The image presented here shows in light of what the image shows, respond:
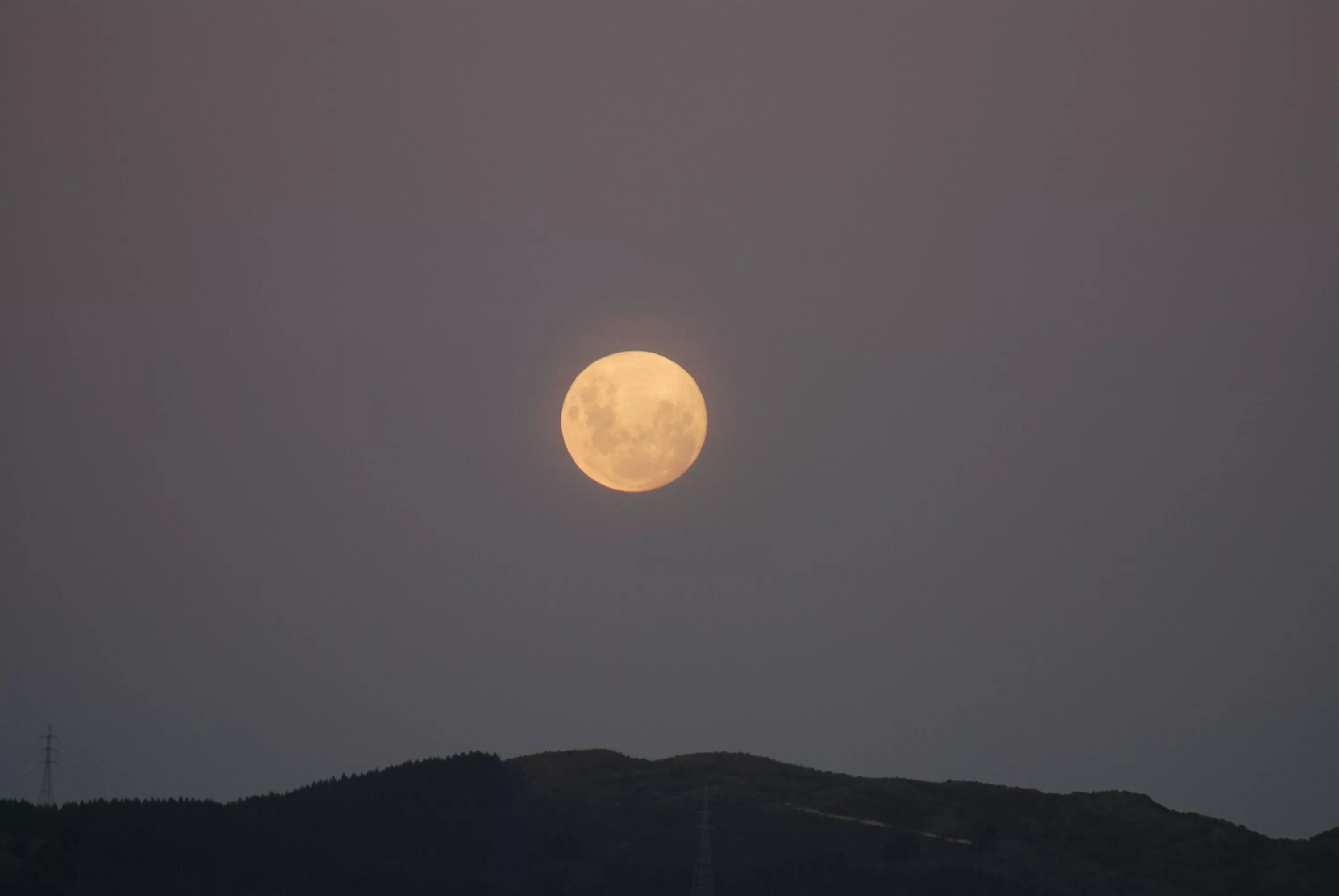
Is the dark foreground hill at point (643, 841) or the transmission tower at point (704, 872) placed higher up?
the dark foreground hill at point (643, 841)

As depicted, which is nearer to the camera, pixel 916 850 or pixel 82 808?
pixel 916 850

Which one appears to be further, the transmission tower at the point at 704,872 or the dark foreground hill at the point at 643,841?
the dark foreground hill at the point at 643,841

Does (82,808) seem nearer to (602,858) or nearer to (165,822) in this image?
(165,822)

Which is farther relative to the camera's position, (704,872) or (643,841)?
(643,841)


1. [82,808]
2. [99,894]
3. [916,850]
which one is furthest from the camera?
[82,808]

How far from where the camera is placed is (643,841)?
125m

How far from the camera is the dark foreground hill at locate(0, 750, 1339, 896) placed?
117 meters

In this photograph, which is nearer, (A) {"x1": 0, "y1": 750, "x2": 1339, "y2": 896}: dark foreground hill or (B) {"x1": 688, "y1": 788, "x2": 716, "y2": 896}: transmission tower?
(B) {"x1": 688, "y1": 788, "x2": 716, "y2": 896}: transmission tower

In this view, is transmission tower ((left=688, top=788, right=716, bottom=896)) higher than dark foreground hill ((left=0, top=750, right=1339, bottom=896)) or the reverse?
the reverse

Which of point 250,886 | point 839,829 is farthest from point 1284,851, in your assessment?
point 250,886

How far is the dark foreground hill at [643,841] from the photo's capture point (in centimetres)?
11731

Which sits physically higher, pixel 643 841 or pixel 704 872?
pixel 643 841

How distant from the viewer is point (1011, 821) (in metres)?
130

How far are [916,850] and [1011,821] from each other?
1038 cm
